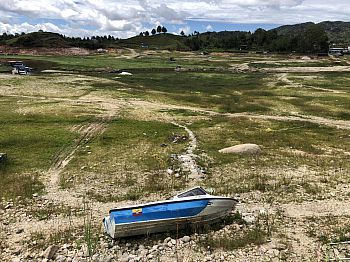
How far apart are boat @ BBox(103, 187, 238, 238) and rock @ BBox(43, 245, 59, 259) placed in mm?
2676

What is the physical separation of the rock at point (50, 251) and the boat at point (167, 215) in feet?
8.78

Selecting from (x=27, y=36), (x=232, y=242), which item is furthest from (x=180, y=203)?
(x=27, y=36)

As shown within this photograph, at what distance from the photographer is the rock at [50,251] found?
61.8 feet

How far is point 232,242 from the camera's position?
19.9 metres

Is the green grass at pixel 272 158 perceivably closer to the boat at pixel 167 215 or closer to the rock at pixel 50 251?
the boat at pixel 167 215

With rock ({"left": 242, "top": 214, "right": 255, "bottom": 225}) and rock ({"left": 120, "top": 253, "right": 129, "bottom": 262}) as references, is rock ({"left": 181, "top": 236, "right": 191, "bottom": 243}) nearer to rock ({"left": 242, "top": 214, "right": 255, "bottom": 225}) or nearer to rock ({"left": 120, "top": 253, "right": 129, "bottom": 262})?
rock ({"left": 120, "top": 253, "right": 129, "bottom": 262})

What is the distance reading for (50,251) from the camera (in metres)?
19.1

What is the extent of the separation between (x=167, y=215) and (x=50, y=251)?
5.85 meters

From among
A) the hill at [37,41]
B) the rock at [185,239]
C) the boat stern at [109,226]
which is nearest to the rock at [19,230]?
the boat stern at [109,226]

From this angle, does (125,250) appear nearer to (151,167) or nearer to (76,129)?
(151,167)

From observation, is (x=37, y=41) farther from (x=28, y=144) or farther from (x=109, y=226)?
(x=109, y=226)

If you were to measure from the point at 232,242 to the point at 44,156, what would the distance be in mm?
20861

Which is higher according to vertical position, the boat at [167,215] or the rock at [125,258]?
the boat at [167,215]

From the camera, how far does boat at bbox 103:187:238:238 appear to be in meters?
19.7
